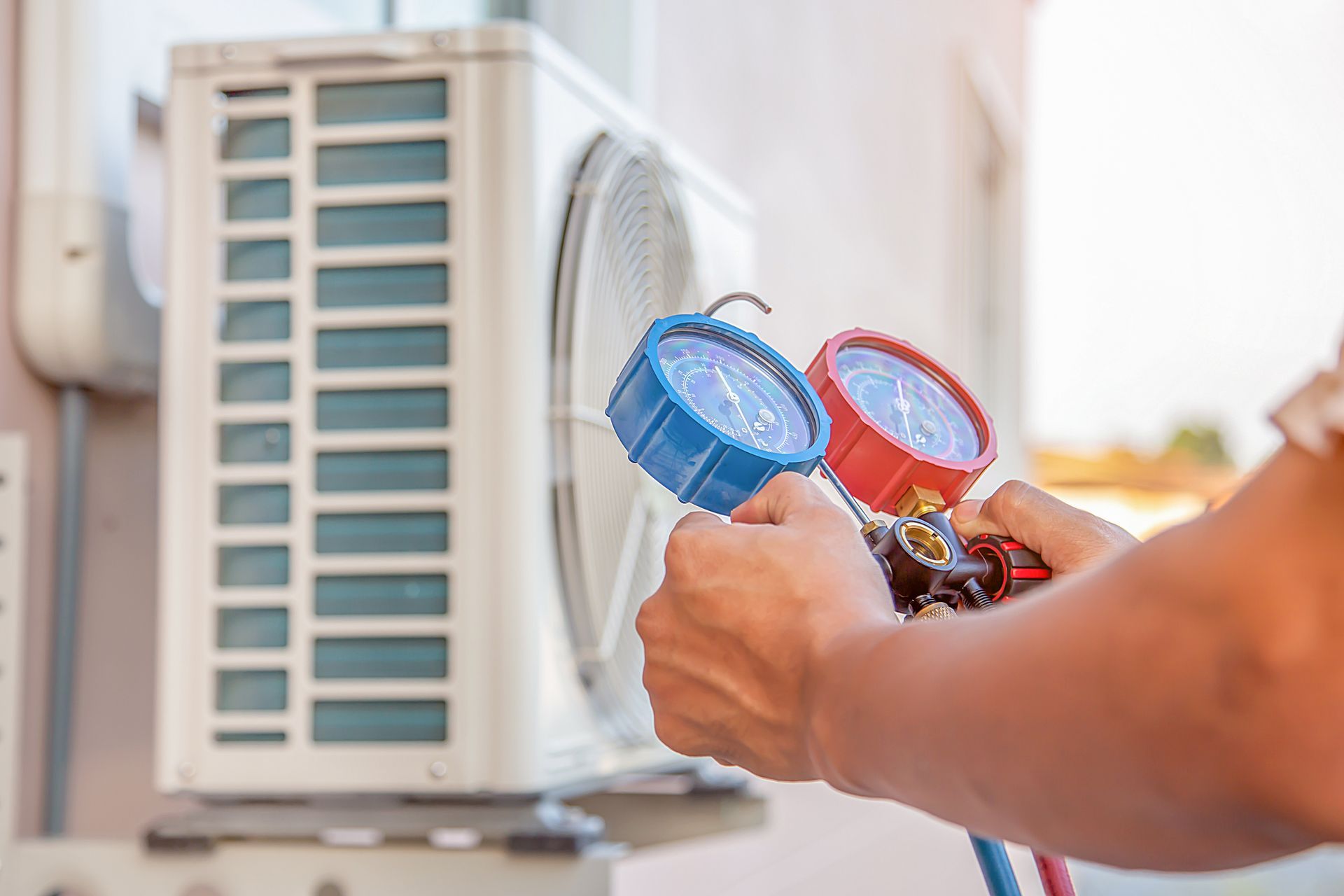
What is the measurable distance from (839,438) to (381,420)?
41cm

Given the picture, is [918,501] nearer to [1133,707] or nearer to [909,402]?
[909,402]

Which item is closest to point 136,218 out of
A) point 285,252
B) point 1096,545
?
point 285,252

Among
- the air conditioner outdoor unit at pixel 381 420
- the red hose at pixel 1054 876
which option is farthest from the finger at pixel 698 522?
the air conditioner outdoor unit at pixel 381 420

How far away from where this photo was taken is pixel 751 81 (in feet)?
6.91

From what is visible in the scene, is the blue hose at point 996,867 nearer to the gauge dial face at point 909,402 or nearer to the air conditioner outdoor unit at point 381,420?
the gauge dial face at point 909,402

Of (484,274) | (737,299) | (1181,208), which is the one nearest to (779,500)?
(737,299)

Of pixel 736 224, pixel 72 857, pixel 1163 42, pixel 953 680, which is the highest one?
pixel 1163 42

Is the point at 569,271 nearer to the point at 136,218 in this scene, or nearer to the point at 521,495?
the point at 521,495

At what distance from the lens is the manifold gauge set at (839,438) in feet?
1.58

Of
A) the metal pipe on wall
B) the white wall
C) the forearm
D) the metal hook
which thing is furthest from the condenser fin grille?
the white wall

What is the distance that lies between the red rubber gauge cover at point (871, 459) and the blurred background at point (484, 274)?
0.63 ft

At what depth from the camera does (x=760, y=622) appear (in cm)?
42

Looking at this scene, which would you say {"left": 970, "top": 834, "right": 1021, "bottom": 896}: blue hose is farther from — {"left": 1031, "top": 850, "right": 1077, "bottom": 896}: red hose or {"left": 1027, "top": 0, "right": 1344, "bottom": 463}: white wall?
{"left": 1027, "top": 0, "right": 1344, "bottom": 463}: white wall

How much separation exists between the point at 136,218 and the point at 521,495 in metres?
0.46
